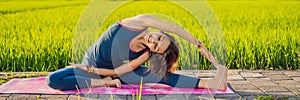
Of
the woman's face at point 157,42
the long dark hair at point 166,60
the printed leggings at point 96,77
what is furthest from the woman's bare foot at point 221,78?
the woman's face at point 157,42

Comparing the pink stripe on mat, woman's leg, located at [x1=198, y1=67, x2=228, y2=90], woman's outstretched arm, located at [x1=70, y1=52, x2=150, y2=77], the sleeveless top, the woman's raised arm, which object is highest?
the woman's raised arm

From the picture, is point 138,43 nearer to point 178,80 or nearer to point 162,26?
point 162,26

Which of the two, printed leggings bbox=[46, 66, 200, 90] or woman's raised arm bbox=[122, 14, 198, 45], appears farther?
printed leggings bbox=[46, 66, 200, 90]

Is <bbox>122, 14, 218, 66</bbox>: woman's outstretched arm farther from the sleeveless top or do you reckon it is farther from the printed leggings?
the printed leggings

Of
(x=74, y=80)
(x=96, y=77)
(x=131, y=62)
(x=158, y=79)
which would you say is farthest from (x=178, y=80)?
(x=74, y=80)

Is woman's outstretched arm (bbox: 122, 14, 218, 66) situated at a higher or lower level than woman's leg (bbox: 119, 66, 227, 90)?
higher

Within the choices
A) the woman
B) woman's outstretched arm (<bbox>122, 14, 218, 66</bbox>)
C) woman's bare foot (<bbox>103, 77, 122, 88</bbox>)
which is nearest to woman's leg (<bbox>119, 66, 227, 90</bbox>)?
the woman

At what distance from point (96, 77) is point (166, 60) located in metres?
0.77

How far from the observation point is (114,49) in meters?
5.27

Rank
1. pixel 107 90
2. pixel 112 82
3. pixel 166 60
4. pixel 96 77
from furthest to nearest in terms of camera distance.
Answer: pixel 96 77 < pixel 112 82 < pixel 107 90 < pixel 166 60

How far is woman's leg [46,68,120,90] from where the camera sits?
5254 millimetres

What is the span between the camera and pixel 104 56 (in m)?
5.33

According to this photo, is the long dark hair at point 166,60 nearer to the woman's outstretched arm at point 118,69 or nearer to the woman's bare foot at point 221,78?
the woman's outstretched arm at point 118,69

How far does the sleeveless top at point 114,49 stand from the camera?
522 cm
